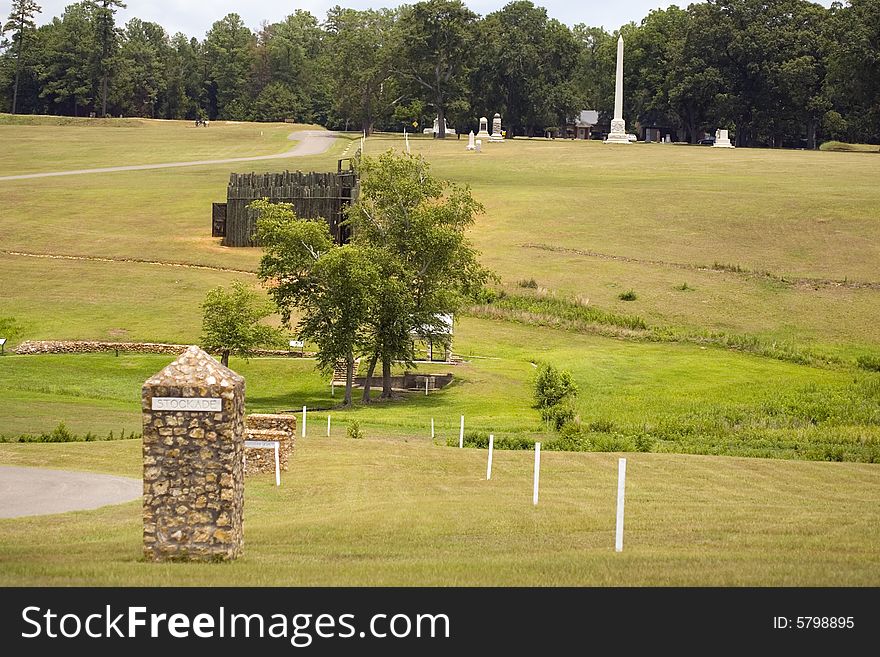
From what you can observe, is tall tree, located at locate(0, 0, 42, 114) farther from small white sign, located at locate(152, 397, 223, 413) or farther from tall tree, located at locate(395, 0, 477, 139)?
small white sign, located at locate(152, 397, 223, 413)

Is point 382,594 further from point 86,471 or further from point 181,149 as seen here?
point 181,149

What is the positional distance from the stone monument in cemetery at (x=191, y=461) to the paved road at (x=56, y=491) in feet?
20.3

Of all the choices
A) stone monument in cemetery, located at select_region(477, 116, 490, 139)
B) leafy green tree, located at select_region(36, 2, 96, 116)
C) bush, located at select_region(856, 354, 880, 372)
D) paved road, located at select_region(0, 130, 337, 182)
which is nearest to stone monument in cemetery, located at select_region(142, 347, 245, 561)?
bush, located at select_region(856, 354, 880, 372)

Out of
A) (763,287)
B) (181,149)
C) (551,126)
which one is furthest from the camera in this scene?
(551,126)

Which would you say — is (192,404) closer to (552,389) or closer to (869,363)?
(552,389)

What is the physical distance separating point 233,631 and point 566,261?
60916 mm

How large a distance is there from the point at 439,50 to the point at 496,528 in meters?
144

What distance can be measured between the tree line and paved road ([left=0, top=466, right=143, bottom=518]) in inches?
4821

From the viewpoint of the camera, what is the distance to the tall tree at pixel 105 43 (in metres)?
175

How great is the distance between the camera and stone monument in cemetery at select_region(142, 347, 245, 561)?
1487 centimetres

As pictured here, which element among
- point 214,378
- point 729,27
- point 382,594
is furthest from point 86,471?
point 729,27

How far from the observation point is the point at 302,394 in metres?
47.5

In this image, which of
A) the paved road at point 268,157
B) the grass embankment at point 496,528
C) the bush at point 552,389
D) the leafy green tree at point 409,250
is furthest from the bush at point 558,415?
the paved road at point 268,157

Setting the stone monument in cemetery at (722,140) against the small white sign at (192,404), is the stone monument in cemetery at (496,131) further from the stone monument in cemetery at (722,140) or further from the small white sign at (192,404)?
the small white sign at (192,404)
